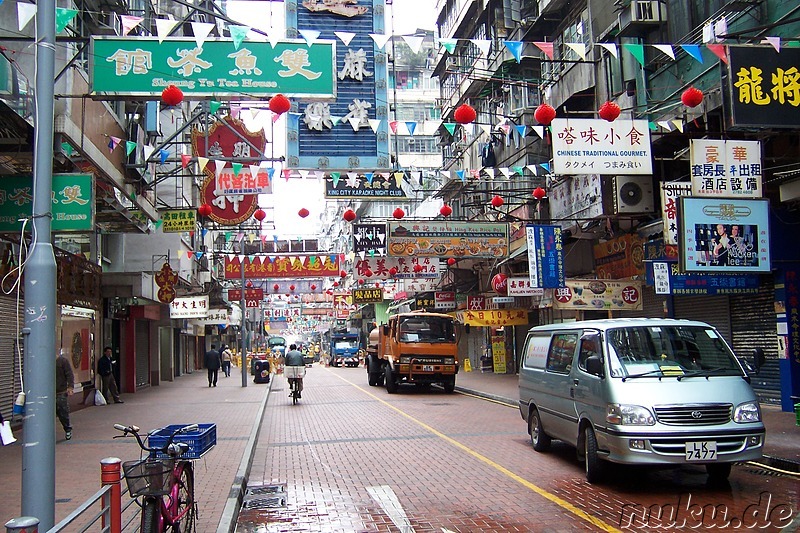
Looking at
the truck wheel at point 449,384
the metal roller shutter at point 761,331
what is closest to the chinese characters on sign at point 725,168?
the metal roller shutter at point 761,331

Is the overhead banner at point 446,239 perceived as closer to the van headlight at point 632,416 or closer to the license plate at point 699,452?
the van headlight at point 632,416

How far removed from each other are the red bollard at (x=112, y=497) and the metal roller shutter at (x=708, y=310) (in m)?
15.4

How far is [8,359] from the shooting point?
51.5 feet

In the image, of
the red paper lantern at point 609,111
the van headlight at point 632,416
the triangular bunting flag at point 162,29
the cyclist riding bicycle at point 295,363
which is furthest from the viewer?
the cyclist riding bicycle at point 295,363

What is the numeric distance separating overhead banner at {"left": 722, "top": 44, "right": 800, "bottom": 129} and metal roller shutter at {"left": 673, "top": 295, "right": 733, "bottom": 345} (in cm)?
710

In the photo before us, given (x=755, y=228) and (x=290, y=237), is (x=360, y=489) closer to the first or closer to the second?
(x=755, y=228)

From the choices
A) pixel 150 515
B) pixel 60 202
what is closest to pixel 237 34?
pixel 60 202

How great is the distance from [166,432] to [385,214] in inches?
2092

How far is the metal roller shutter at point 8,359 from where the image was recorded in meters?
15.3

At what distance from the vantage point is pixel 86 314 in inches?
853

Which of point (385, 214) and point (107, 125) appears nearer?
point (107, 125)

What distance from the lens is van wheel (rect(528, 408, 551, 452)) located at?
11.7 m

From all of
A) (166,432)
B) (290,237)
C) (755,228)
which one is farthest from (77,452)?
(290,237)

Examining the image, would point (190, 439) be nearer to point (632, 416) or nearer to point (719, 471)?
point (632, 416)
